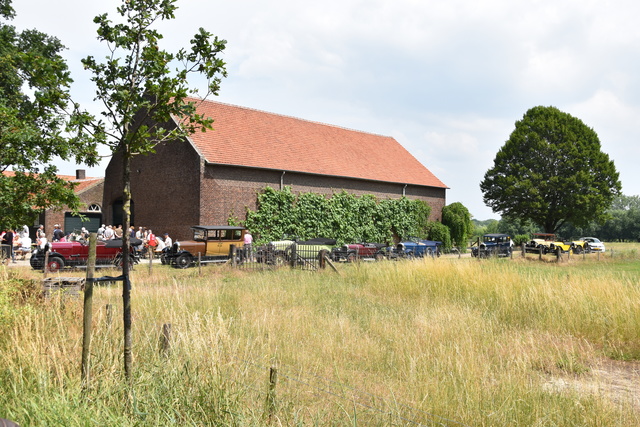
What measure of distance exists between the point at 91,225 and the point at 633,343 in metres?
33.1

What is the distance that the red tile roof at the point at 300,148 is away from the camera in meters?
27.1

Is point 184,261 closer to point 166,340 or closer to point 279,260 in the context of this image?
point 279,260

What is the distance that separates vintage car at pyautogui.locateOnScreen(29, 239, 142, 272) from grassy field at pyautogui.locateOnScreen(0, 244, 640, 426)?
8546 millimetres

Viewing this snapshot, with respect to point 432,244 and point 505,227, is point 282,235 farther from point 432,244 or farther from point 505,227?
point 505,227

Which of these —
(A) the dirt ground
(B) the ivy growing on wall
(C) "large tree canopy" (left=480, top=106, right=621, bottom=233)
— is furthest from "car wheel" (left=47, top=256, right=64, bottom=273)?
(C) "large tree canopy" (left=480, top=106, right=621, bottom=233)

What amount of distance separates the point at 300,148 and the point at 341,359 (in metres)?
25.5

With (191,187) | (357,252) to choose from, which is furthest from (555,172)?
(191,187)

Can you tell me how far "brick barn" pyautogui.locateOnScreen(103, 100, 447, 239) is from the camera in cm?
2548

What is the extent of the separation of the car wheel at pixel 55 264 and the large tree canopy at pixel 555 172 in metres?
34.8

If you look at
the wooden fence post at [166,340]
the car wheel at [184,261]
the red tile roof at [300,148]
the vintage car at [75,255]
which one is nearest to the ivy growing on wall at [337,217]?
the red tile roof at [300,148]

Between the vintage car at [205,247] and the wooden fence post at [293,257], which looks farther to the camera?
the vintage car at [205,247]

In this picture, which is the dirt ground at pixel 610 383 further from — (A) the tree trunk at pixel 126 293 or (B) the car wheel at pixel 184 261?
(B) the car wheel at pixel 184 261

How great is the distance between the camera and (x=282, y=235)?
2705cm

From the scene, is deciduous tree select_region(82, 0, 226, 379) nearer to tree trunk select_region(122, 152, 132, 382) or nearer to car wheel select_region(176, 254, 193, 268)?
tree trunk select_region(122, 152, 132, 382)
